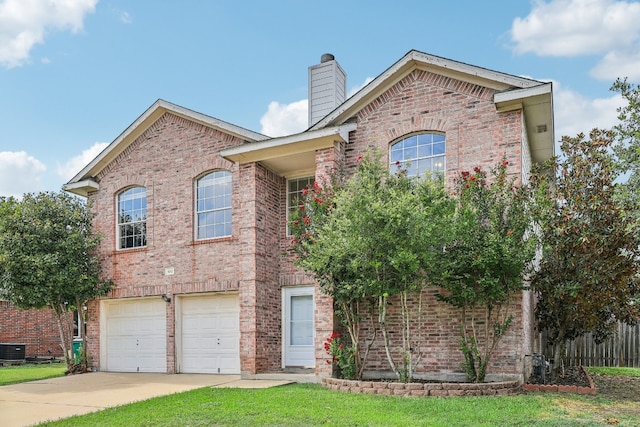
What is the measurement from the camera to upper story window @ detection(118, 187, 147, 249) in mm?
16750

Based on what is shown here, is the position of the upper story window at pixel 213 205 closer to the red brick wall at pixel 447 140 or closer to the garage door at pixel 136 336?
the garage door at pixel 136 336

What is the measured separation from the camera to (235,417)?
8.65 meters

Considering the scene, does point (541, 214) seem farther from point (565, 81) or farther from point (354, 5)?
point (354, 5)

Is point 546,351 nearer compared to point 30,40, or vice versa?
point 30,40

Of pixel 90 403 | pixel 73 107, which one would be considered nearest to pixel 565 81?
pixel 73 107

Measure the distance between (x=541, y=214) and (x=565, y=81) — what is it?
3.69 metres

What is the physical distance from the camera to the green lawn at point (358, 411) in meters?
8.27

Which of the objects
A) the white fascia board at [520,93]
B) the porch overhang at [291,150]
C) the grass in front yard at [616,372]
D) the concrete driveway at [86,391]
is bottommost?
the grass in front yard at [616,372]

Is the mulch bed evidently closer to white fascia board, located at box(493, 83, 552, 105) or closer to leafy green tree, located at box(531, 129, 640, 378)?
leafy green tree, located at box(531, 129, 640, 378)

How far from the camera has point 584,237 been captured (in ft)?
38.7

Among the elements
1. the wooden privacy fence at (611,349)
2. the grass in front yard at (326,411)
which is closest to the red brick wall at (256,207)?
the grass in front yard at (326,411)

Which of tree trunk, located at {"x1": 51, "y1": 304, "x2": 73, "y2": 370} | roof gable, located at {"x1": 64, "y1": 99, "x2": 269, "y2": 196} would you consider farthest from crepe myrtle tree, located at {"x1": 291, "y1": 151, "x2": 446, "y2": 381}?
tree trunk, located at {"x1": 51, "y1": 304, "x2": 73, "y2": 370}

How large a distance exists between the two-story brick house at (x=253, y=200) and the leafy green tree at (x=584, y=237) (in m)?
0.96

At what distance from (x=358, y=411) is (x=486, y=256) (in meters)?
3.81
